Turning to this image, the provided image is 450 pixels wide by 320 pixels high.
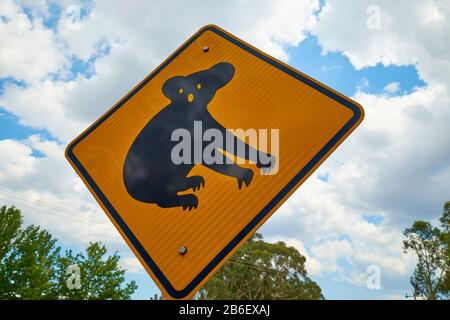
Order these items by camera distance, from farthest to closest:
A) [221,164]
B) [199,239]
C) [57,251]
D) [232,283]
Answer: [232,283] → [57,251] → [221,164] → [199,239]

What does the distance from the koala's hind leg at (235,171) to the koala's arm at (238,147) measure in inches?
2.5

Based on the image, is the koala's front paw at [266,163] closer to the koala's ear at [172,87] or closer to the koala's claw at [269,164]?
the koala's claw at [269,164]

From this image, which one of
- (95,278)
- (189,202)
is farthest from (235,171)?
(95,278)

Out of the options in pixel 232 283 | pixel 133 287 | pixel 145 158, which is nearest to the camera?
pixel 145 158

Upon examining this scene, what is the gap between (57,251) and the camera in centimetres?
2034

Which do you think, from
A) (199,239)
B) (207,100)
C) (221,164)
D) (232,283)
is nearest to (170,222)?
(199,239)

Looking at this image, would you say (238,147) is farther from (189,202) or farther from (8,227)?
(8,227)

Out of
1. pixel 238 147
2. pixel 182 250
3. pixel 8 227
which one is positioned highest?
pixel 8 227

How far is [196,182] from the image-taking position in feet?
5.18

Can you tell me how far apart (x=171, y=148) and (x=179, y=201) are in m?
0.33

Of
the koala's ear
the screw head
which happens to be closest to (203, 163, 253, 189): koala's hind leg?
the screw head

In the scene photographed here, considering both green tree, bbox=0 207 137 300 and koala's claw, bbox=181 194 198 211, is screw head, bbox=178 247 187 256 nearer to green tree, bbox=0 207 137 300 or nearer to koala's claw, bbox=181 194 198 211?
koala's claw, bbox=181 194 198 211
